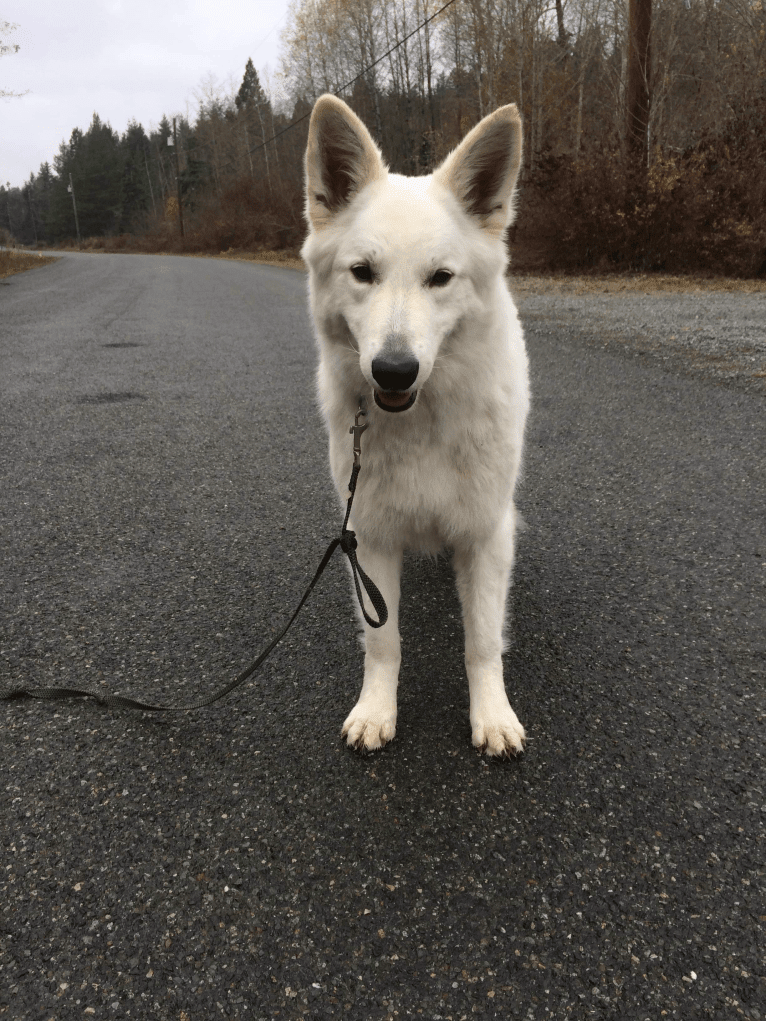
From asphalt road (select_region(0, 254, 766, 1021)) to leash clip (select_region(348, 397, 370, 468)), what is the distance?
2.54 feet

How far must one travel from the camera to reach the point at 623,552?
3027mm

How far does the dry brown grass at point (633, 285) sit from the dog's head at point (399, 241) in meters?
9.83

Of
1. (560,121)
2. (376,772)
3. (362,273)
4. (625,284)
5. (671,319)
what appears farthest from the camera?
(560,121)

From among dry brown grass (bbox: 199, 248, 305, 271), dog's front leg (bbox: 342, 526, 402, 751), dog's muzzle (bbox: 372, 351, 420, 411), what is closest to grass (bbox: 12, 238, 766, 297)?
dry brown grass (bbox: 199, 248, 305, 271)

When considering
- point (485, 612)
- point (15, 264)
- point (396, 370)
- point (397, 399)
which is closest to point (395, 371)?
point (396, 370)

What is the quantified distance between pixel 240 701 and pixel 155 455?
9.07ft

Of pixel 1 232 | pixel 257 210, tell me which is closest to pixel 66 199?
pixel 1 232

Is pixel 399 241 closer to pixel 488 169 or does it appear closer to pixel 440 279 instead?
pixel 440 279

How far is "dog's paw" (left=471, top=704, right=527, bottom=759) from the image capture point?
191 cm

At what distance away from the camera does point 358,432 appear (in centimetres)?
204

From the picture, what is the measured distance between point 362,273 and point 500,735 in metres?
1.40

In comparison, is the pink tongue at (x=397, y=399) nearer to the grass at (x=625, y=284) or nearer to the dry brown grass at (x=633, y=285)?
the grass at (x=625, y=284)

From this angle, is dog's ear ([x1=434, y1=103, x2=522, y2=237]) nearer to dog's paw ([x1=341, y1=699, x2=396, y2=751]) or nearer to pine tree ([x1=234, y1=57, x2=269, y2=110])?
dog's paw ([x1=341, y1=699, x2=396, y2=751])

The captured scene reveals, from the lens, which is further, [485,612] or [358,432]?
[485,612]
